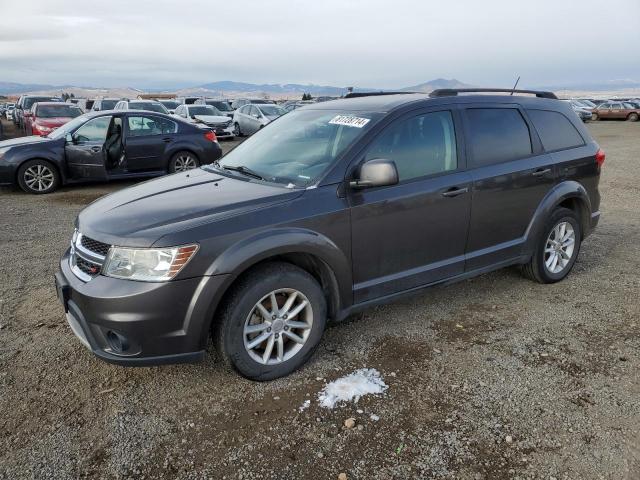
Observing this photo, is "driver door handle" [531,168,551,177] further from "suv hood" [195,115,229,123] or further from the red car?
"suv hood" [195,115,229,123]

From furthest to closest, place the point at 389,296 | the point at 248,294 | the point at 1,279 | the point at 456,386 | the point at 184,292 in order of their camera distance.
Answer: the point at 1,279, the point at 389,296, the point at 456,386, the point at 248,294, the point at 184,292

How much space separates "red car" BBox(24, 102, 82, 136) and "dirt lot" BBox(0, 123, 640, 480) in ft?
39.4

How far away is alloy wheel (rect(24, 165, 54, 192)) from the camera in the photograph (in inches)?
356

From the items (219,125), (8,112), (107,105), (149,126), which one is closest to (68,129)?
(149,126)

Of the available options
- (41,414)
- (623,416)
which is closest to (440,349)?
(623,416)

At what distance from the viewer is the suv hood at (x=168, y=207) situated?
2.86 metres

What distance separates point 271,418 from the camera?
2854 mm

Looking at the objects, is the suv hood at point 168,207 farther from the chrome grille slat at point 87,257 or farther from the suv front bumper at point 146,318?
the suv front bumper at point 146,318

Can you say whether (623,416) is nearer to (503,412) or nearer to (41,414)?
(503,412)

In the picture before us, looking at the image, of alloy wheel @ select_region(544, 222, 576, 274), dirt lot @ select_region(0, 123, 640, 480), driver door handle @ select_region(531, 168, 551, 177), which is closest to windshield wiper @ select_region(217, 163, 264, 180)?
dirt lot @ select_region(0, 123, 640, 480)

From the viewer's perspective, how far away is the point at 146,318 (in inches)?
108

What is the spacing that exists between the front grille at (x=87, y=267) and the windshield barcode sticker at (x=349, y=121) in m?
1.93

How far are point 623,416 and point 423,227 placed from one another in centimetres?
165

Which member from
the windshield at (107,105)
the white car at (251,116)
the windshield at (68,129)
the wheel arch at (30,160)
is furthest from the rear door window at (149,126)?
the windshield at (107,105)
